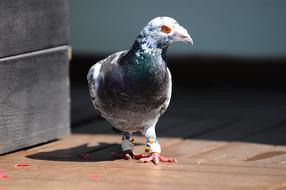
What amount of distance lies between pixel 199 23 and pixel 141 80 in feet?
9.28

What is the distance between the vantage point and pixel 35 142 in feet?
17.1

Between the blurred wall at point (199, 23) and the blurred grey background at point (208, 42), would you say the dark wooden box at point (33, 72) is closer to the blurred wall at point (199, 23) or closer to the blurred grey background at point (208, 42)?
the blurred grey background at point (208, 42)

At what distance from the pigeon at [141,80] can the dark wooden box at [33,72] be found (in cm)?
57

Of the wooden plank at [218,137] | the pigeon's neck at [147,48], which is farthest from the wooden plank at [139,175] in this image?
the pigeon's neck at [147,48]

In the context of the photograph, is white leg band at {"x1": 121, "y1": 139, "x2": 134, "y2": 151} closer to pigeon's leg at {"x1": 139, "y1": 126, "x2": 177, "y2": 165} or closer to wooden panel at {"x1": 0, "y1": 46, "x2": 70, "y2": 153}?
pigeon's leg at {"x1": 139, "y1": 126, "x2": 177, "y2": 165}

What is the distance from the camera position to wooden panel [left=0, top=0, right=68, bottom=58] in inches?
191

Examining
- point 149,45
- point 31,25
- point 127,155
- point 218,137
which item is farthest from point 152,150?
point 31,25

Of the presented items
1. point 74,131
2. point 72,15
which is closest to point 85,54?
point 72,15

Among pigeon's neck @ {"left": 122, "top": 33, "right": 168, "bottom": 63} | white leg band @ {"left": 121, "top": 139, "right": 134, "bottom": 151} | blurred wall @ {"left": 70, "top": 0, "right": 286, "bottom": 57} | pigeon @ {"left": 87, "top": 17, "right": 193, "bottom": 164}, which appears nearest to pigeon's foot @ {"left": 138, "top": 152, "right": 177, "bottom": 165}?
pigeon @ {"left": 87, "top": 17, "right": 193, "bottom": 164}

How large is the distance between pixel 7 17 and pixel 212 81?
294 cm

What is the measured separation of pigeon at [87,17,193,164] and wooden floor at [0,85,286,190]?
28cm

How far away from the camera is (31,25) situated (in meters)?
5.07

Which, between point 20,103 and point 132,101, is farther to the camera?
point 20,103

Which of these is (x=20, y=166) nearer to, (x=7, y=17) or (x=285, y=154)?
(x=7, y=17)
